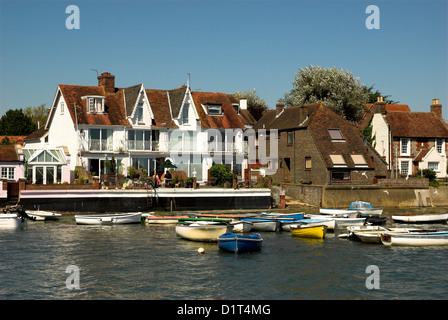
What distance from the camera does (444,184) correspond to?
2886 inches

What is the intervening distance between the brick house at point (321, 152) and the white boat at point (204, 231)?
2706 cm

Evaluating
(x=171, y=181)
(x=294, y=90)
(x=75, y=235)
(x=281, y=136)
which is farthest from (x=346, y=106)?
(x=75, y=235)

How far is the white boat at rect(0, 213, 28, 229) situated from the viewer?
4847 cm

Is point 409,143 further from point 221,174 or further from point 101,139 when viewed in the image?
point 101,139

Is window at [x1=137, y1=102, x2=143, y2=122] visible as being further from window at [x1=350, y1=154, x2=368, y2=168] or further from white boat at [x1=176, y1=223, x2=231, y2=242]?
white boat at [x1=176, y1=223, x2=231, y2=242]

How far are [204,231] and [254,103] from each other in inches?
2529

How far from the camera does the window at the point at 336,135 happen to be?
70250 millimetres

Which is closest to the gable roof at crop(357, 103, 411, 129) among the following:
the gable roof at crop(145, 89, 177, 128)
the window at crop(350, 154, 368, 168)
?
the window at crop(350, 154, 368, 168)

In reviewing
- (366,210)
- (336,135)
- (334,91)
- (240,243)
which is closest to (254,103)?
(334,91)

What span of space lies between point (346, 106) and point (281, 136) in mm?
19208

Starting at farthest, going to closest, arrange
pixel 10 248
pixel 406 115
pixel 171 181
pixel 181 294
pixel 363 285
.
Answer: pixel 406 115 < pixel 171 181 < pixel 10 248 < pixel 363 285 < pixel 181 294

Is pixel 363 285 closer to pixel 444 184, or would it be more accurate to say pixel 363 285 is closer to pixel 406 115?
pixel 444 184
